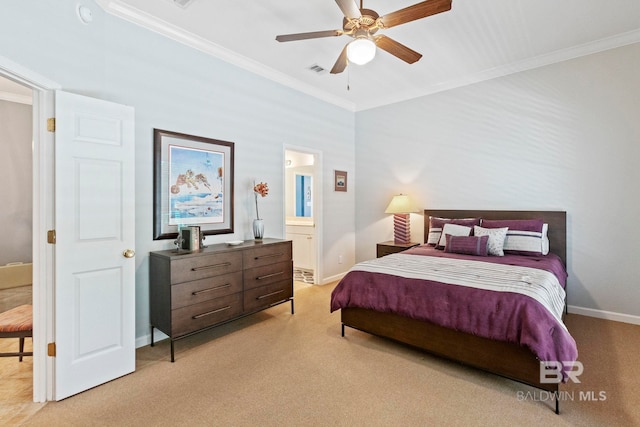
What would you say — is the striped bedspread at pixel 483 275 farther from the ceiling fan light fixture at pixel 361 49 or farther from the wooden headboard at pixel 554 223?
the ceiling fan light fixture at pixel 361 49

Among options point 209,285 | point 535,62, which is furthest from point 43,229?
point 535,62

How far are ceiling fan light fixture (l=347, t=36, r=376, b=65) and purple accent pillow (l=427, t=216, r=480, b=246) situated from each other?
2649 mm

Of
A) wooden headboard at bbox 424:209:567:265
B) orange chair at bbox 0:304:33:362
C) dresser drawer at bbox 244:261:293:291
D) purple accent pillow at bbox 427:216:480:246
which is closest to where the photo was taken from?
orange chair at bbox 0:304:33:362

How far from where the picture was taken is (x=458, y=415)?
1.92m

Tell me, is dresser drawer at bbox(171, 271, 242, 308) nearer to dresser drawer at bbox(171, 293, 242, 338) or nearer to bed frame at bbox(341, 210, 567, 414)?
dresser drawer at bbox(171, 293, 242, 338)

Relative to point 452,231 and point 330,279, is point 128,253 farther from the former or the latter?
point 452,231

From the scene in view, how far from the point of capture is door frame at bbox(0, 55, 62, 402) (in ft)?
6.87

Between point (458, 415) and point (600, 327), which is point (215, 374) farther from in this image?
point (600, 327)

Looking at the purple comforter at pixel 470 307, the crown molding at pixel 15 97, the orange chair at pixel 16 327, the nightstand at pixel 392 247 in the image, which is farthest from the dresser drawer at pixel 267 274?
the crown molding at pixel 15 97

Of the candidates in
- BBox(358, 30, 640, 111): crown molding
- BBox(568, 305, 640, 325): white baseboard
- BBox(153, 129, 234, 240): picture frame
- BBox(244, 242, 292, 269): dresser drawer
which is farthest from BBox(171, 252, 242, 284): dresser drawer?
BBox(568, 305, 640, 325): white baseboard

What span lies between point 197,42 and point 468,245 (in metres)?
3.70

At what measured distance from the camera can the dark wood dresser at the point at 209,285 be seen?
8.66 feet

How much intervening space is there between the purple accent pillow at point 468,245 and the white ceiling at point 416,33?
7.09 feet

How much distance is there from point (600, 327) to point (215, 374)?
3.83m
